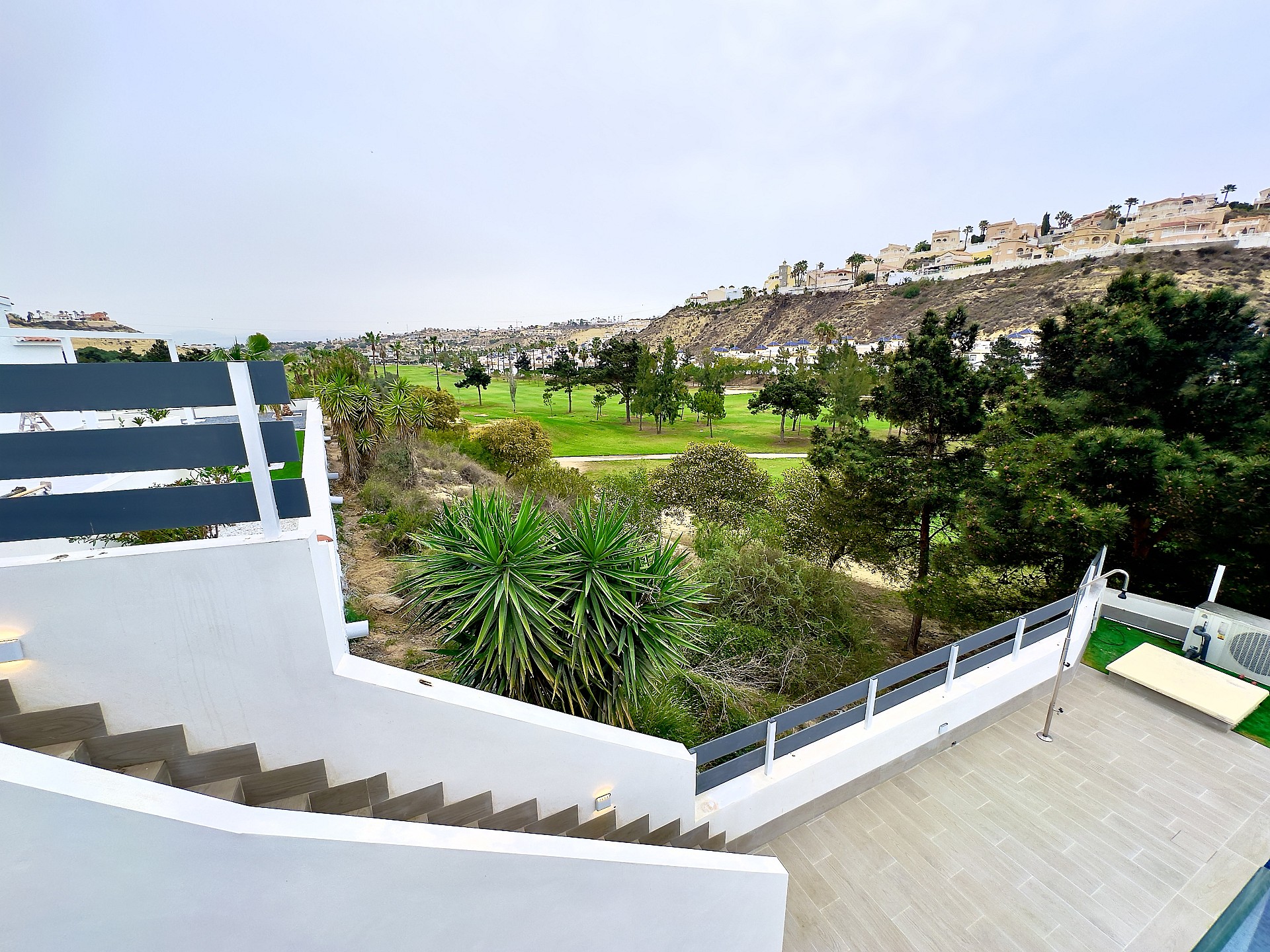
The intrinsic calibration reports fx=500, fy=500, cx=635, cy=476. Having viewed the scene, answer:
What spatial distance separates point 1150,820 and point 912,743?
2074mm

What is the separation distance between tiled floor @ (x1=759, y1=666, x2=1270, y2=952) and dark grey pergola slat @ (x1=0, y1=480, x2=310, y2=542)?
192 inches

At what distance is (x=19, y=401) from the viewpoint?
6.81ft

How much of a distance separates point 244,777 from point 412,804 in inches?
34.9

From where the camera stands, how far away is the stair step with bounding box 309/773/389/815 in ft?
9.02

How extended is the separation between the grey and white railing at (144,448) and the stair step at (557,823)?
2.45m

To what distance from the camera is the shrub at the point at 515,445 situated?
21359mm

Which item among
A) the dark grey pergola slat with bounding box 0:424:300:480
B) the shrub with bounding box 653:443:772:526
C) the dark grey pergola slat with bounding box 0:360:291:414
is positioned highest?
the dark grey pergola slat with bounding box 0:360:291:414

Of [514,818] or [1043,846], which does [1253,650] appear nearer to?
[1043,846]

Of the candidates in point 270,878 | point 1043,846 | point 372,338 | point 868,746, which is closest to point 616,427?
point 372,338

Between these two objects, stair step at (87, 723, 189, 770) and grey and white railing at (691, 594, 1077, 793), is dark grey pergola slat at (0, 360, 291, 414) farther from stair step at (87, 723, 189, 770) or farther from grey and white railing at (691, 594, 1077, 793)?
grey and white railing at (691, 594, 1077, 793)

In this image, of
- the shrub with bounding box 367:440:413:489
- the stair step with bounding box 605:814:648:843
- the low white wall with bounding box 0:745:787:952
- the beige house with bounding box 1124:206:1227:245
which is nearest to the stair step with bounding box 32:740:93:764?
the low white wall with bounding box 0:745:787:952

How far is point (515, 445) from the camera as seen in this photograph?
21641 mm

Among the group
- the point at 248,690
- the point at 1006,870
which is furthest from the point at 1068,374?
the point at 248,690

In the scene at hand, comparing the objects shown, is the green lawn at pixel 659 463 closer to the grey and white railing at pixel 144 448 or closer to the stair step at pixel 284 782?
the stair step at pixel 284 782
